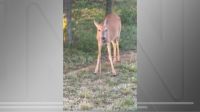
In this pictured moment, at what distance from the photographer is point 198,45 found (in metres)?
4.79

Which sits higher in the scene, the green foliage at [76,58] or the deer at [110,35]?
the deer at [110,35]

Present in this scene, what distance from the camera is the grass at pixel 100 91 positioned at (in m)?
4.86

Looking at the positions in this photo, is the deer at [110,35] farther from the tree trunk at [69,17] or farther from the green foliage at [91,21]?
the tree trunk at [69,17]

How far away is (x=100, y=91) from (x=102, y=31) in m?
0.58

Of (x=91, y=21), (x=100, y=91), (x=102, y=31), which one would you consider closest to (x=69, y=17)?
(x=91, y=21)

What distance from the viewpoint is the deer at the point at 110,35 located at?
191 inches

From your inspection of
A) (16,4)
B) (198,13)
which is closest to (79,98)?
(16,4)

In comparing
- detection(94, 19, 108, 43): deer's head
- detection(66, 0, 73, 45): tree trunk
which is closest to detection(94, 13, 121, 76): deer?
detection(94, 19, 108, 43): deer's head

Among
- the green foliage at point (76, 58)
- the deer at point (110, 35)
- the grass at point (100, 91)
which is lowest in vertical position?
the grass at point (100, 91)

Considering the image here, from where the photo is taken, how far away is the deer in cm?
485

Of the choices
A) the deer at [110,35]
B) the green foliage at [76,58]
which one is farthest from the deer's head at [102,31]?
the green foliage at [76,58]

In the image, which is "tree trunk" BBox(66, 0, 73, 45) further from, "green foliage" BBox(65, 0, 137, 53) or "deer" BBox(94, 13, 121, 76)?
"deer" BBox(94, 13, 121, 76)

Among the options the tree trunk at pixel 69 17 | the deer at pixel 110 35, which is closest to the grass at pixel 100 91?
the deer at pixel 110 35

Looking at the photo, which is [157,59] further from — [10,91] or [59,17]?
[10,91]
